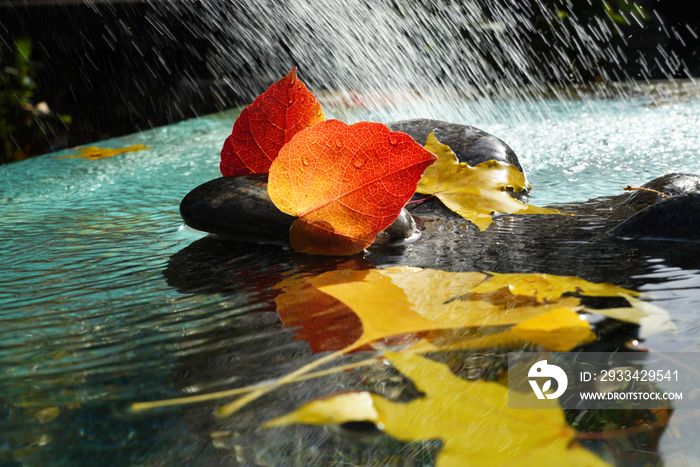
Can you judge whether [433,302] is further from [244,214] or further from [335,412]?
[244,214]

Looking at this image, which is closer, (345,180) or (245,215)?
(345,180)

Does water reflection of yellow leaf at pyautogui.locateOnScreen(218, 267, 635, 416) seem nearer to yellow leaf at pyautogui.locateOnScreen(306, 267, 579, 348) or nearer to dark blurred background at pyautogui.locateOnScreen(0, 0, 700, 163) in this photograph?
yellow leaf at pyautogui.locateOnScreen(306, 267, 579, 348)

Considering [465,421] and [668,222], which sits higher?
[465,421]

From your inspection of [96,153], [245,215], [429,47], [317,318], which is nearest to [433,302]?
[317,318]

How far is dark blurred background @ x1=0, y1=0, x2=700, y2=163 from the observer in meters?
3.68

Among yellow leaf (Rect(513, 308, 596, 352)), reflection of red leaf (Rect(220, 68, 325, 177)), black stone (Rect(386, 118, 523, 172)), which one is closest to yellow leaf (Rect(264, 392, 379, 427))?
yellow leaf (Rect(513, 308, 596, 352))

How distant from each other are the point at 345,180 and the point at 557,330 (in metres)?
0.64

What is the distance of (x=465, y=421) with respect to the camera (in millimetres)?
688

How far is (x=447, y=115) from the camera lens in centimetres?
457

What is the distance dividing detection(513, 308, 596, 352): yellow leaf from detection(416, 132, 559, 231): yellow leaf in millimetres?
797

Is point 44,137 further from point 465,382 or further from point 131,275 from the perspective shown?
point 465,382

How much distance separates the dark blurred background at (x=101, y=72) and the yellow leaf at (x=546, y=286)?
3423 millimetres

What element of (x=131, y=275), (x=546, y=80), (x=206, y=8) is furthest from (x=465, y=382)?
(x=546, y=80)

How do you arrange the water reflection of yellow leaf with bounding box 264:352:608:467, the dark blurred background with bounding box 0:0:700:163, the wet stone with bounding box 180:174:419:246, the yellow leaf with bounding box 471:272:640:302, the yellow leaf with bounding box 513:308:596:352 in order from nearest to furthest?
the water reflection of yellow leaf with bounding box 264:352:608:467
the yellow leaf with bounding box 513:308:596:352
the yellow leaf with bounding box 471:272:640:302
the wet stone with bounding box 180:174:419:246
the dark blurred background with bounding box 0:0:700:163
